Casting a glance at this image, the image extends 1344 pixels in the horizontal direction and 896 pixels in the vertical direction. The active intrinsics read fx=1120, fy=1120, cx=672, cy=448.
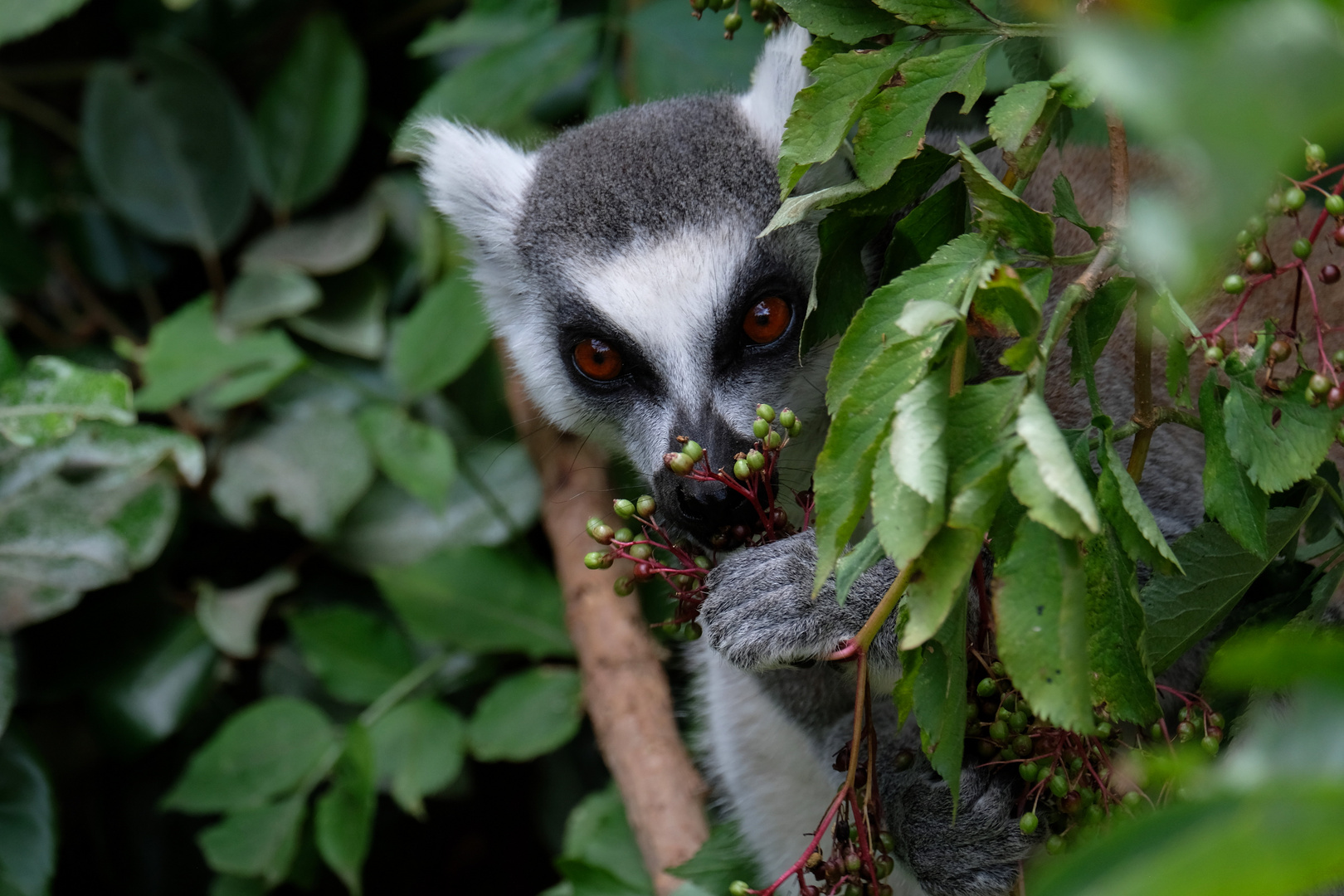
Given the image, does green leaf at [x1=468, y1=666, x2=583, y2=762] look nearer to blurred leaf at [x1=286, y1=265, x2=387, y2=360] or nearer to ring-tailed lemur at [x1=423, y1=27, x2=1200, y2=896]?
ring-tailed lemur at [x1=423, y1=27, x2=1200, y2=896]

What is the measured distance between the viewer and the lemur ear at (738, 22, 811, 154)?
5.73 ft

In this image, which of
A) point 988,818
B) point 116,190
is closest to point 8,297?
point 116,190

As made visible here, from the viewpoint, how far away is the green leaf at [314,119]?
3.04 metres

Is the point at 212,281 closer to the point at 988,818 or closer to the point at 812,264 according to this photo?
the point at 812,264

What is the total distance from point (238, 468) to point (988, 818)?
6.54 ft


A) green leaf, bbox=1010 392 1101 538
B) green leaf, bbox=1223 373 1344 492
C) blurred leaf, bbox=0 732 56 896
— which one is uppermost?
green leaf, bbox=1010 392 1101 538

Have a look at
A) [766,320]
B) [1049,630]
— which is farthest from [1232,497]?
[766,320]

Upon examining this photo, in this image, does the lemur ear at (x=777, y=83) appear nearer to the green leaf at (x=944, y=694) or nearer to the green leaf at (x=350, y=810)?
the green leaf at (x=944, y=694)

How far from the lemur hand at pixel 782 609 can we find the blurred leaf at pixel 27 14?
2.13m

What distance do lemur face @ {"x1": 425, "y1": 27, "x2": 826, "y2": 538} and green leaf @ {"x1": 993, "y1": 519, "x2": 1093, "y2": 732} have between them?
66 centimetres

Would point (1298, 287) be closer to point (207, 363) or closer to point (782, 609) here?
point (782, 609)

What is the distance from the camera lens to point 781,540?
133 cm

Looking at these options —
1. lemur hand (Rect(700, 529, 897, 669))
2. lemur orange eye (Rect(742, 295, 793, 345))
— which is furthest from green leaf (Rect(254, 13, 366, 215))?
lemur hand (Rect(700, 529, 897, 669))

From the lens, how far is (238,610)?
2686 millimetres
